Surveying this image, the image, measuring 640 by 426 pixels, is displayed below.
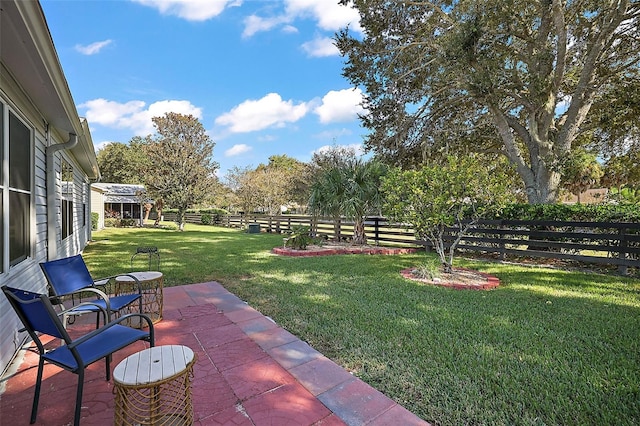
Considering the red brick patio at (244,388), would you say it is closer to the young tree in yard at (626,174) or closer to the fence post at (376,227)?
the fence post at (376,227)

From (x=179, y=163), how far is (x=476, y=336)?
1836cm

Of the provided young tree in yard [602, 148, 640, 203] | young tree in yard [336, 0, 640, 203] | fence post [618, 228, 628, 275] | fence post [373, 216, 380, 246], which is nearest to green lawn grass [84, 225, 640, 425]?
fence post [618, 228, 628, 275]

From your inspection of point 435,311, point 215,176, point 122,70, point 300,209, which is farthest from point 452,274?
point 300,209

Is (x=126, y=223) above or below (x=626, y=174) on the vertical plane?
below

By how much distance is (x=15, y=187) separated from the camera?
3.03 metres

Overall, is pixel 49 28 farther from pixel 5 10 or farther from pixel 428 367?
pixel 428 367

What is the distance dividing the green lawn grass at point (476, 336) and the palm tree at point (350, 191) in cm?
331

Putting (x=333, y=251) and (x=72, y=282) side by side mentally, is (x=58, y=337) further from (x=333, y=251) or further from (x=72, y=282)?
(x=333, y=251)

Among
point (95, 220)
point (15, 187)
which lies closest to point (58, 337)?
point (15, 187)

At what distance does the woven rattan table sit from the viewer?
152cm

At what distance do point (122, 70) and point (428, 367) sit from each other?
1158 cm

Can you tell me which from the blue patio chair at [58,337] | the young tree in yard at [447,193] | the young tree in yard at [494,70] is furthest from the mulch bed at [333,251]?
the blue patio chair at [58,337]

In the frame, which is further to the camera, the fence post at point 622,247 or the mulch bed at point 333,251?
the mulch bed at point 333,251

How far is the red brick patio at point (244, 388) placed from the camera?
1.92 meters
